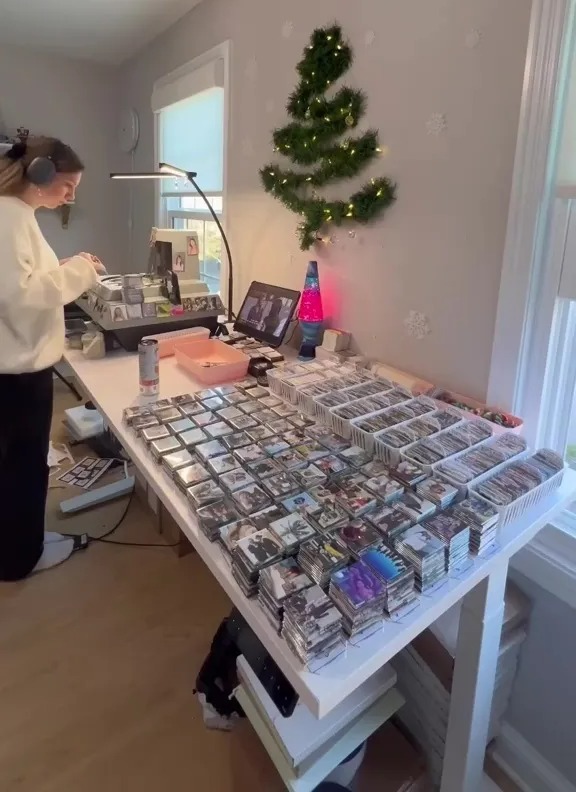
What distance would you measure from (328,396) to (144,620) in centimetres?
101

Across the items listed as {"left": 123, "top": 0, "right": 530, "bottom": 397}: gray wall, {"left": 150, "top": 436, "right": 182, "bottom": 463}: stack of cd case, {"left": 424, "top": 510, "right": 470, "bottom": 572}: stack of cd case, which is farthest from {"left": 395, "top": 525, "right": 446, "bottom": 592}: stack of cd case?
{"left": 123, "top": 0, "right": 530, "bottom": 397}: gray wall

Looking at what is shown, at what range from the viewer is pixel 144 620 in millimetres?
1686

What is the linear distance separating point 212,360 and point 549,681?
127cm

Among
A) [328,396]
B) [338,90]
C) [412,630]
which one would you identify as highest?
[338,90]

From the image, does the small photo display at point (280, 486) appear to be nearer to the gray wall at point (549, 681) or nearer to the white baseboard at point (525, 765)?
the gray wall at point (549, 681)

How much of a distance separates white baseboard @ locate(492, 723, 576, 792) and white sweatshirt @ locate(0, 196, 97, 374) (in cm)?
163

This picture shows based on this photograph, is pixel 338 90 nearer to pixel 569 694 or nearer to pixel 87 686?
pixel 569 694

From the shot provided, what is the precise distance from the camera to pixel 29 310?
1440mm

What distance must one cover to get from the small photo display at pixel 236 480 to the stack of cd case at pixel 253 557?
0.15 meters

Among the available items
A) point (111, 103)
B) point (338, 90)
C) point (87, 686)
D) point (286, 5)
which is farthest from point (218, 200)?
point (87, 686)

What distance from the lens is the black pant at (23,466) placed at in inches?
61.7

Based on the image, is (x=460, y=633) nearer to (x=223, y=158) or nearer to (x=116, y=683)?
(x=116, y=683)

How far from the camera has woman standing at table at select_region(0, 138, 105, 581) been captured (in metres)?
1.40

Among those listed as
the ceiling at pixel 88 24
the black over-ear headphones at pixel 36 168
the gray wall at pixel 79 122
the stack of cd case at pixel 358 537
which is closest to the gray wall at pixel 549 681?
the stack of cd case at pixel 358 537
